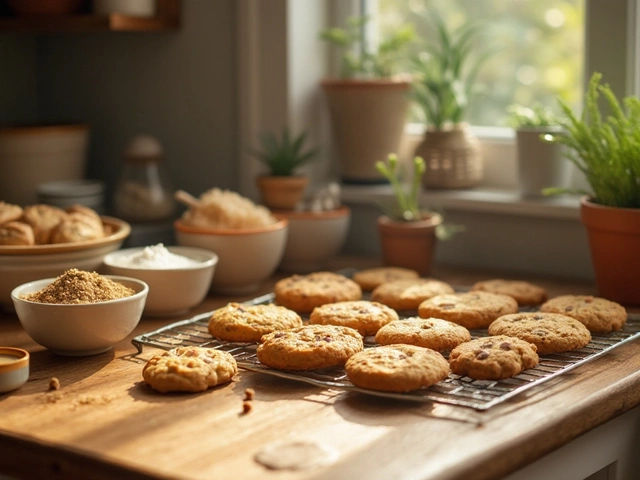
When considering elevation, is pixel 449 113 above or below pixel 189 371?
above

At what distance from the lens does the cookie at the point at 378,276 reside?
1.92 metres

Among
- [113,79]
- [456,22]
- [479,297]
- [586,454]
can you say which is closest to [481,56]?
[456,22]

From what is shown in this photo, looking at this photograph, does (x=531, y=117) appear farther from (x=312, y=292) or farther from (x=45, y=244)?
(x=45, y=244)

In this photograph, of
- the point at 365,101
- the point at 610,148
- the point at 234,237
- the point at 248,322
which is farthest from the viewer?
the point at 365,101

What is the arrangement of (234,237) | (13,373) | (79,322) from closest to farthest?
(13,373), (79,322), (234,237)

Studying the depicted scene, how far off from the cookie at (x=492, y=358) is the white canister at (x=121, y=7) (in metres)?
1.27

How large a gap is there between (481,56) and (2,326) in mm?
1293

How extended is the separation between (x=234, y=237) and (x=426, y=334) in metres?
0.59

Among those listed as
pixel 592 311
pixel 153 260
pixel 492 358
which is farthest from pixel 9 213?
pixel 592 311

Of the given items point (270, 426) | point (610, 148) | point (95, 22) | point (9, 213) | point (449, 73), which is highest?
point (95, 22)

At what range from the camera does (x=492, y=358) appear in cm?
135

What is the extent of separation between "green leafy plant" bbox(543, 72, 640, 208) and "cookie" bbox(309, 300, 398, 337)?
1.59 feet

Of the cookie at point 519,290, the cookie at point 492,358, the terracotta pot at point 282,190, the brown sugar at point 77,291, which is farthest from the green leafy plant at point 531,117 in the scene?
the brown sugar at point 77,291

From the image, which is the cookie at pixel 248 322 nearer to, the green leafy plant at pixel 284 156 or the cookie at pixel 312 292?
the cookie at pixel 312 292
